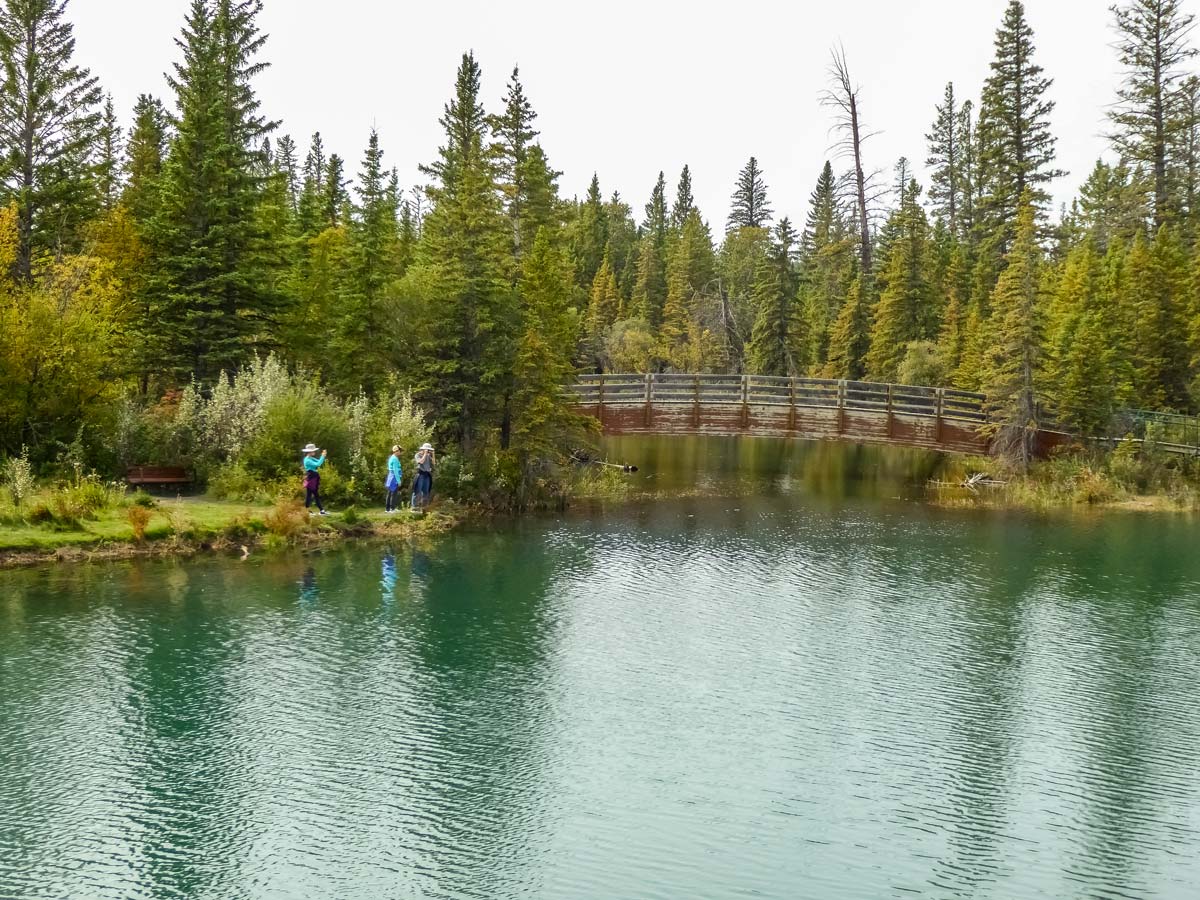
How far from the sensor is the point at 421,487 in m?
30.4

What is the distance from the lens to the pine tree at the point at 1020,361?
4016 cm

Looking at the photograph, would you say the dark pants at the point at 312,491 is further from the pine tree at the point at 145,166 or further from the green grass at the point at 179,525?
the pine tree at the point at 145,166

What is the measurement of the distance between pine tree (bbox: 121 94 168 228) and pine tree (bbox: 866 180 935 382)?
118 ft

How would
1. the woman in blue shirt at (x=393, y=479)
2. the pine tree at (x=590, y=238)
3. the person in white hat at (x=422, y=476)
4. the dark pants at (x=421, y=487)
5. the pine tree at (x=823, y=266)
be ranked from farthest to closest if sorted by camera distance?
the pine tree at (x=590, y=238), the pine tree at (x=823, y=266), the dark pants at (x=421, y=487), the person in white hat at (x=422, y=476), the woman in blue shirt at (x=393, y=479)

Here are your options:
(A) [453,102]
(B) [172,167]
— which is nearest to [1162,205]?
(A) [453,102]

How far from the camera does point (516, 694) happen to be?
17.0 m

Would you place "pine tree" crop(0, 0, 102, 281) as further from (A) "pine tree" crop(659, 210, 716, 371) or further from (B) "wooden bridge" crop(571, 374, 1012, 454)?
(A) "pine tree" crop(659, 210, 716, 371)

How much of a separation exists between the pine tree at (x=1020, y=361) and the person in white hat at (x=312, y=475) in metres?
25.8

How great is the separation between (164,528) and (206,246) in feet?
41.5

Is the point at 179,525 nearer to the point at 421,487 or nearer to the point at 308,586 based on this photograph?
the point at 308,586

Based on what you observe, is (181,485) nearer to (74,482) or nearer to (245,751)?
(74,482)

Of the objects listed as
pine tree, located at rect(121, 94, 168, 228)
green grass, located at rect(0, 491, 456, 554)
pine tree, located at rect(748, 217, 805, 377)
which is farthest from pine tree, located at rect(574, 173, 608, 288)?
green grass, located at rect(0, 491, 456, 554)

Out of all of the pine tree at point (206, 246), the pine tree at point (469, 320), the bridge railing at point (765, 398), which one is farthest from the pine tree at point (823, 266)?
the pine tree at point (206, 246)

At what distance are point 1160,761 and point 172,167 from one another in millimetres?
31478
